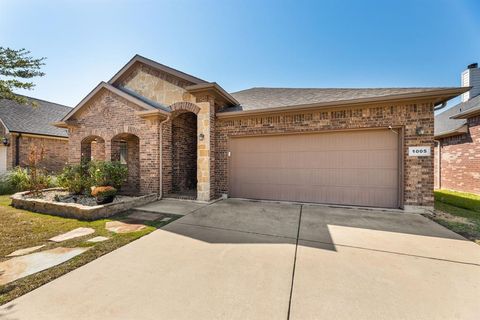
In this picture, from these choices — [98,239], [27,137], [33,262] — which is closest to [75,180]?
[98,239]

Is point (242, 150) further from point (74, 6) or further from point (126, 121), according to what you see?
point (74, 6)

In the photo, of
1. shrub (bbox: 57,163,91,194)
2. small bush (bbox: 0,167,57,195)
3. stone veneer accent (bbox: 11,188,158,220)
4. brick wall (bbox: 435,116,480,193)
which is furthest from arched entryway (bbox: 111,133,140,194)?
brick wall (bbox: 435,116,480,193)

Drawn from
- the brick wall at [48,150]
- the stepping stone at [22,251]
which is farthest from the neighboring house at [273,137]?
the brick wall at [48,150]

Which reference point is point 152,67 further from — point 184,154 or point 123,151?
point 123,151

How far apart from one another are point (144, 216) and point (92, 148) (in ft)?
23.7

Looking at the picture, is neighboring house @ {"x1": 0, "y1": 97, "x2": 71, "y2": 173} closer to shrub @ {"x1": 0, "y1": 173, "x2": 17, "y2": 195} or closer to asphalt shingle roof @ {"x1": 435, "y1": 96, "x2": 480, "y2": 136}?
shrub @ {"x1": 0, "y1": 173, "x2": 17, "y2": 195}

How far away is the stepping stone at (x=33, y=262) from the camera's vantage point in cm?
264

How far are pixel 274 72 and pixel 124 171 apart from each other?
881 cm

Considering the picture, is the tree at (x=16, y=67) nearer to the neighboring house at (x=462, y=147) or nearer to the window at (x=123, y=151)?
the window at (x=123, y=151)

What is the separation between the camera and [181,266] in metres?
2.84

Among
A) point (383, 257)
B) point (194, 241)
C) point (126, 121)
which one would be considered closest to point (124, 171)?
point (126, 121)

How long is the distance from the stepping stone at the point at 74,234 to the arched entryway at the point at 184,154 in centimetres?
394

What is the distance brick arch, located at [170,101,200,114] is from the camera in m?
7.20

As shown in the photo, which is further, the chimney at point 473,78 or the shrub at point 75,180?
the chimney at point 473,78
